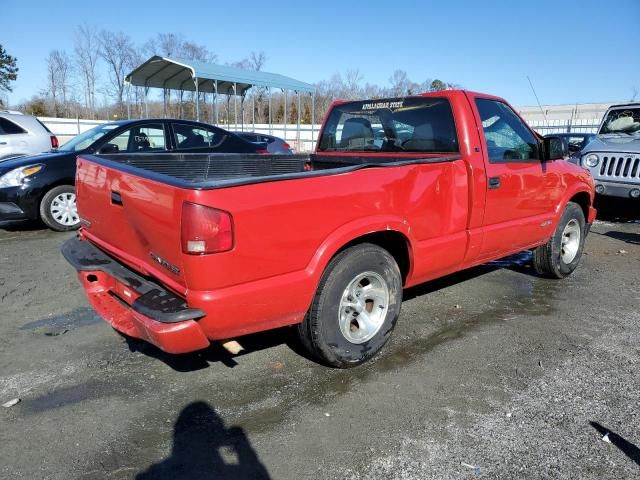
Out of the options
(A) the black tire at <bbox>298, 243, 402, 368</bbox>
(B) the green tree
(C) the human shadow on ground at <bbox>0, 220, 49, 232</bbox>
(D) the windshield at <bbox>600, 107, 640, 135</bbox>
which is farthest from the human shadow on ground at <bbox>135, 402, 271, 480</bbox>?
(B) the green tree

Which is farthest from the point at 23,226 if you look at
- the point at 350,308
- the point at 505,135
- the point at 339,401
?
the point at 505,135

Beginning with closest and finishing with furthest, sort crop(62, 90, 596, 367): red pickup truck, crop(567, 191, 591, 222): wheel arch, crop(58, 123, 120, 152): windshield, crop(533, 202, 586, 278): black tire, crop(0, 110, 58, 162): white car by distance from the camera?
crop(62, 90, 596, 367): red pickup truck
crop(533, 202, 586, 278): black tire
crop(567, 191, 591, 222): wheel arch
crop(58, 123, 120, 152): windshield
crop(0, 110, 58, 162): white car

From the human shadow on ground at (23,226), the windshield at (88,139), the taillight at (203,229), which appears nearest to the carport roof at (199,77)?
the windshield at (88,139)

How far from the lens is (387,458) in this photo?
2393 mm

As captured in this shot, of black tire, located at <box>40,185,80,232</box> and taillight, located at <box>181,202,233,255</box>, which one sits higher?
taillight, located at <box>181,202,233,255</box>

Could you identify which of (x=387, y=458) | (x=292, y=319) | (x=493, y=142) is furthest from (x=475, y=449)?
(x=493, y=142)

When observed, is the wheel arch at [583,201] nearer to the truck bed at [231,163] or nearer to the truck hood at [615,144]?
the truck bed at [231,163]

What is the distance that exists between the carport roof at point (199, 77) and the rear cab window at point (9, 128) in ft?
27.8

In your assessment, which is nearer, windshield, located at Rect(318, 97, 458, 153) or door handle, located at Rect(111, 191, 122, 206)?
door handle, located at Rect(111, 191, 122, 206)

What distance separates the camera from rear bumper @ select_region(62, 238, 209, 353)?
2486mm

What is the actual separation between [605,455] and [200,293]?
220 cm

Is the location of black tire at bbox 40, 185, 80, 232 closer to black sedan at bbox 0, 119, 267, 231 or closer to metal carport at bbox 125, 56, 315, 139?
black sedan at bbox 0, 119, 267, 231

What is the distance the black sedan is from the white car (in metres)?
2.29

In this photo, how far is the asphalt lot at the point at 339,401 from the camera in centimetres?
237
